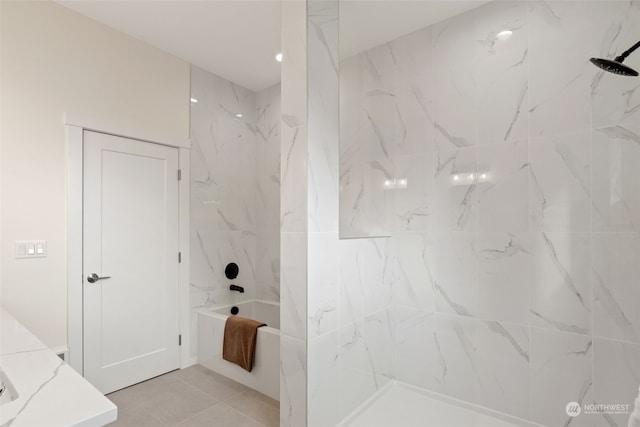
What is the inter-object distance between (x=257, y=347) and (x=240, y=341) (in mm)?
174

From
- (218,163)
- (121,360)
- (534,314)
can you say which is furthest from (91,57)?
(534,314)

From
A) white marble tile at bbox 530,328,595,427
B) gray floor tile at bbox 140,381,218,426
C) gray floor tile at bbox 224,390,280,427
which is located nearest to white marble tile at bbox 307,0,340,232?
gray floor tile at bbox 224,390,280,427

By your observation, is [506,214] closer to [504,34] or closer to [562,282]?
[562,282]

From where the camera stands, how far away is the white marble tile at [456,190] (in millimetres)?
2420

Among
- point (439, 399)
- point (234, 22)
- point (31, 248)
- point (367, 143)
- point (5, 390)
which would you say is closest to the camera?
point (5, 390)

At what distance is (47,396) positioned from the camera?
0.93 metres

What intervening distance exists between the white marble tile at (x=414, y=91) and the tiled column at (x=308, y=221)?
88cm

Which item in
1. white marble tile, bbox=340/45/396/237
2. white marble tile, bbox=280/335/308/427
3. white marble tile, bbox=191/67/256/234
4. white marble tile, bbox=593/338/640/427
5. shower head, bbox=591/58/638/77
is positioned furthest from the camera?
white marble tile, bbox=191/67/256/234

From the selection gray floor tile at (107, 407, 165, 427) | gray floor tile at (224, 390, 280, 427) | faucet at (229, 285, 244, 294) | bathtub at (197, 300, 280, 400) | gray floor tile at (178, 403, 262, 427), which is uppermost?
faucet at (229, 285, 244, 294)

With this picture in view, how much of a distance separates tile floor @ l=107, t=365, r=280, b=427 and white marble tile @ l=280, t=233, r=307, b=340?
795 millimetres

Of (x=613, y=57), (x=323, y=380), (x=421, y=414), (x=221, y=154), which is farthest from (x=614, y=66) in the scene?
(x=221, y=154)

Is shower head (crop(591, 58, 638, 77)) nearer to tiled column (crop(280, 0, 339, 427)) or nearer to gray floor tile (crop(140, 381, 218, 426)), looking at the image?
tiled column (crop(280, 0, 339, 427))

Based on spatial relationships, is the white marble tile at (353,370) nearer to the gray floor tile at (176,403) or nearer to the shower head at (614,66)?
the gray floor tile at (176,403)

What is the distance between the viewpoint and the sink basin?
100 centimetres
